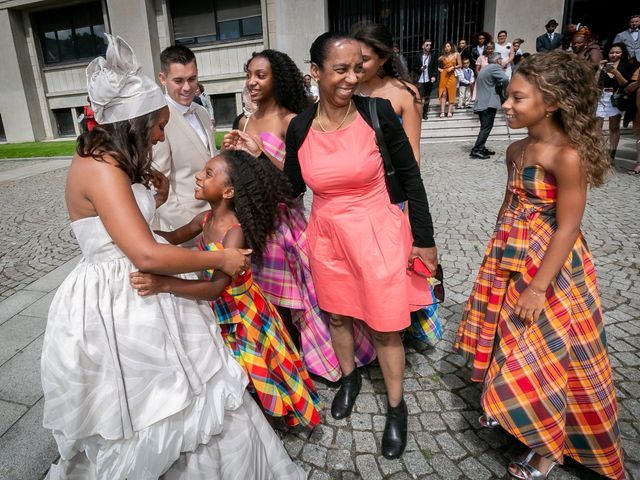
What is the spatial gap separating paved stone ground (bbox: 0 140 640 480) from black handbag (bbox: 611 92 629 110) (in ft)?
9.87

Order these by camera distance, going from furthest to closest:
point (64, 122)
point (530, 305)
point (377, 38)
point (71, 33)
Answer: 1. point (64, 122)
2. point (71, 33)
3. point (377, 38)
4. point (530, 305)

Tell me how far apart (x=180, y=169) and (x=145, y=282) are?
4.76ft

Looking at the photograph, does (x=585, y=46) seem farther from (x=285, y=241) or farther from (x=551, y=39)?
(x=285, y=241)

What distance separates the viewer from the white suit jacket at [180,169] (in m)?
2.82

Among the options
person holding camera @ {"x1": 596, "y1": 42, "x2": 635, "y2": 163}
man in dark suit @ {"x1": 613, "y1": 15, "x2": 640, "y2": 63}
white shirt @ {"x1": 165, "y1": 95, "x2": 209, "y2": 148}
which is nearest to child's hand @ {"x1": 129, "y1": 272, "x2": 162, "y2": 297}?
white shirt @ {"x1": 165, "y1": 95, "x2": 209, "y2": 148}

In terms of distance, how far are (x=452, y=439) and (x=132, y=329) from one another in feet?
5.58

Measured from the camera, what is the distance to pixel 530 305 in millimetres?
1888

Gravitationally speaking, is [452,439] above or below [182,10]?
below

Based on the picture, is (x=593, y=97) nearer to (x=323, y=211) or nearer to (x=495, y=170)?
(x=323, y=211)

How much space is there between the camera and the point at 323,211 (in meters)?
2.29

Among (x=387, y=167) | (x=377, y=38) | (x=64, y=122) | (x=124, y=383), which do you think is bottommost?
(x=64, y=122)

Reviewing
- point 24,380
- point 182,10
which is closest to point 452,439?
point 24,380

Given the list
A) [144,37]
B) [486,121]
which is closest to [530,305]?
[486,121]

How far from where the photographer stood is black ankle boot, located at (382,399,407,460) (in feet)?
7.29
